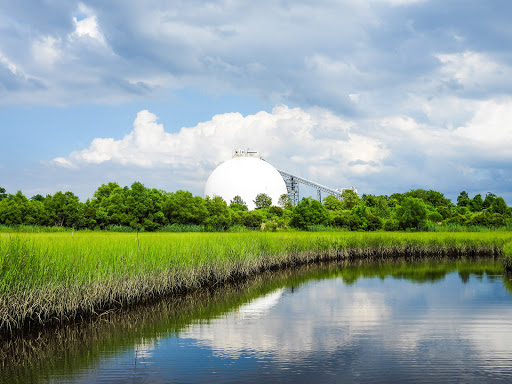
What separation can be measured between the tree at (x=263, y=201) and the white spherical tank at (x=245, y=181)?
4.03m

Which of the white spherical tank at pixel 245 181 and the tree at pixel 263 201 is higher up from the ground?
the white spherical tank at pixel 245 181

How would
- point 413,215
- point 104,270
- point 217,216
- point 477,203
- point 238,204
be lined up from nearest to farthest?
point 104,270
point 413,215
point 217,216
point 477,203
point 238,204

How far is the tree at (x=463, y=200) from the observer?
182ft

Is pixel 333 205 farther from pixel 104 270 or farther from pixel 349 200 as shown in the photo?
pixel 104 270

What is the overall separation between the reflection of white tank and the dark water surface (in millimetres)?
60118

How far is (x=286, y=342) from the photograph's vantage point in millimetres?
8781

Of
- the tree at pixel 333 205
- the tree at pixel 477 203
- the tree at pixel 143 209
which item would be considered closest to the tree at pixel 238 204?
the tree at pixel 333 205

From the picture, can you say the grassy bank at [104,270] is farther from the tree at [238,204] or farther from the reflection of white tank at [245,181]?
the reflection of white tank at [245,181]

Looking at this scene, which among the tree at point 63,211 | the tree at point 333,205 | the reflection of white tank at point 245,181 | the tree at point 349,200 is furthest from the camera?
the reflection of white tank at point 245,181


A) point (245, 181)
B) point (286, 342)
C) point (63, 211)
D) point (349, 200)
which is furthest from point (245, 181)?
point (286, 342)

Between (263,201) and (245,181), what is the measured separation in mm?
7976

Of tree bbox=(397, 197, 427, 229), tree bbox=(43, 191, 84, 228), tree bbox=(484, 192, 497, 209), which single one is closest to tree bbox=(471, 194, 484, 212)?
tree bbox=(484, 192, 497, 209)

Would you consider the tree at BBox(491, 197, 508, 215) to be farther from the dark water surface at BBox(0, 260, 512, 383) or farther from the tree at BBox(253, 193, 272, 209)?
the dark water surface at BBox(0, 260, 512, 383)

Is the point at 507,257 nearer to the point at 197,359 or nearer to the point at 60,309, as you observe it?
the point at 197,359
